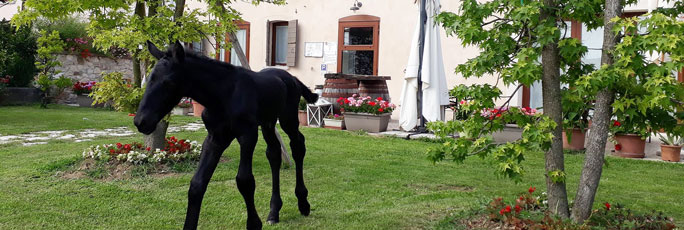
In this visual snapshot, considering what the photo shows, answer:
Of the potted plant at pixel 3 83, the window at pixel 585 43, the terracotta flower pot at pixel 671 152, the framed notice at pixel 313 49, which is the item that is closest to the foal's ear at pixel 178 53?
the terracotta flower pot at pixel 671 152

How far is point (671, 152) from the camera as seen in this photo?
7277mm

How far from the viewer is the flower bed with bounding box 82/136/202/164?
18.5ft

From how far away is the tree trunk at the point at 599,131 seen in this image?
325 cm

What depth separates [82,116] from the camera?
38.4 feet

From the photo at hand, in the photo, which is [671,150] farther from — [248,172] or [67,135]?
[67,135]

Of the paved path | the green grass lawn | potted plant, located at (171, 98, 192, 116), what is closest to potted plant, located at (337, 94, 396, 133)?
the green grass lawn

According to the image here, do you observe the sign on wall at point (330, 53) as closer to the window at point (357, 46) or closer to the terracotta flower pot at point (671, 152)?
the window at point (357, 46)

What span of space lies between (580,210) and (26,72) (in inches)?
589

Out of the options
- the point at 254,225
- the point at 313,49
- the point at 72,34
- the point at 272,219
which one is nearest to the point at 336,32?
the point at 313,49

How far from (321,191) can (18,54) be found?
1260 centimetres

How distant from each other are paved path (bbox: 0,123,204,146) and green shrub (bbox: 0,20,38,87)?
5.73 metres

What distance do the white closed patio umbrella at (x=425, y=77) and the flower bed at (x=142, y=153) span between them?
4.24 meters

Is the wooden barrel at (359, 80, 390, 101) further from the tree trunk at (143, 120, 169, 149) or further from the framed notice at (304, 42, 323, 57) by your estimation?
the tree trunk at (143, 120, 169, 149)

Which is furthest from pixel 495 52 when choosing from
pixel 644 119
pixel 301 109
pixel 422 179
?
pixel 301 109
